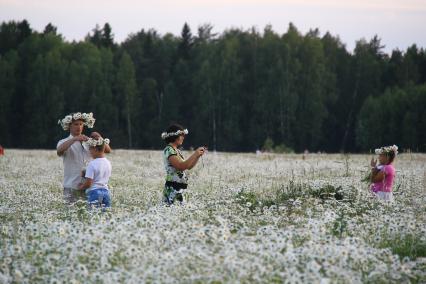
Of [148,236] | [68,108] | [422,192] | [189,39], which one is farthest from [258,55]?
[148,236]

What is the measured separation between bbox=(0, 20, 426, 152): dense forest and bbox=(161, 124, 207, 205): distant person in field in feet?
216

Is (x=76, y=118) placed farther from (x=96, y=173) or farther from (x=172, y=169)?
(x=172, y=169)

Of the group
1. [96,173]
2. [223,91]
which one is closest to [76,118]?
[96,173]

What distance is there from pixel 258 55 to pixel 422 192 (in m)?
70.9

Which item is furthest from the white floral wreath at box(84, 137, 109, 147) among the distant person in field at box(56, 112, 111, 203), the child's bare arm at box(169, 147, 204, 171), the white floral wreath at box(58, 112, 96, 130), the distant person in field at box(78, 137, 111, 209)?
the child's bare arm at box(169, 147, 204, 171)

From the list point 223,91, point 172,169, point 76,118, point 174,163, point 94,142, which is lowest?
point 172,169

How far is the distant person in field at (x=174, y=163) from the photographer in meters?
10.9

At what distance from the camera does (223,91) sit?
8356 cm

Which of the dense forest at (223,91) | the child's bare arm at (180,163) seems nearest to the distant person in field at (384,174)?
the child's bare arm at (180,163)

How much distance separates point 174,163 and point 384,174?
4719 millimetres

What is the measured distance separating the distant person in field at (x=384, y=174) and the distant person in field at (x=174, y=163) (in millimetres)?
4239

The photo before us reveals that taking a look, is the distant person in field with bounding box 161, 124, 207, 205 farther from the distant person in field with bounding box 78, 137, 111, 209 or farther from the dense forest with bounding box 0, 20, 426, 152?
the dense forest with bounding box 0, 20, 426, 152

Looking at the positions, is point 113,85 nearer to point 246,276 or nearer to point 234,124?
point 234,124

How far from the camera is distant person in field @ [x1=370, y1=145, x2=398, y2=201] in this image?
13102mm
